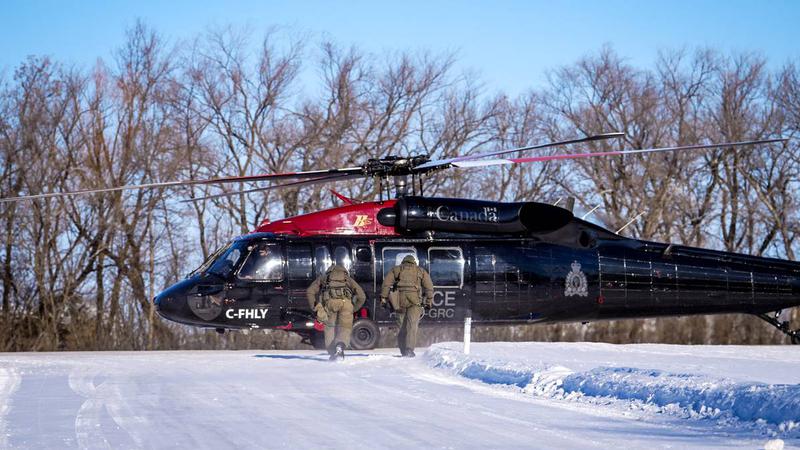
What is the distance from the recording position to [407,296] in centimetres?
1814

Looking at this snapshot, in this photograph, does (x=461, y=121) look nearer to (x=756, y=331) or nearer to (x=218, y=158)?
(x=218, y=158)

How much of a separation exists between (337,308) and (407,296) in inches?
51.6

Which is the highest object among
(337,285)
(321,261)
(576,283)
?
(321,261)

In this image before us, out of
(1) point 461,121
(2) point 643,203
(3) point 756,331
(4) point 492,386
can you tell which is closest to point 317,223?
(4) point 492,386

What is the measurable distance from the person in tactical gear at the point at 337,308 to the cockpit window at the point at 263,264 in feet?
10.2

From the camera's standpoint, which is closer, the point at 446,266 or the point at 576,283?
the point at 446,266

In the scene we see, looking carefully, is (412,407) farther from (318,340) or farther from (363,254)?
(318,340)

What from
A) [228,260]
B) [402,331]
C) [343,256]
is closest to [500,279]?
[343,256]

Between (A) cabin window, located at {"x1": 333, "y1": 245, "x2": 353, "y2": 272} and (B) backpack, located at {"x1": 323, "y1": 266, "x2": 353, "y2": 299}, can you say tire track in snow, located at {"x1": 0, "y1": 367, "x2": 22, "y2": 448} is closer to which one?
(B) backpack, located at {"x1": 323, "y1": 266, "x2": 353, "y2": 299}

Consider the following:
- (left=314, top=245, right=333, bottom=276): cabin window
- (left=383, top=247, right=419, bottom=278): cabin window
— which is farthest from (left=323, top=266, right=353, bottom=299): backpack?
(left=383, top=247, right=419, bottom=278): cabin window

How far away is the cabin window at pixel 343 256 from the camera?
2095 centimetres

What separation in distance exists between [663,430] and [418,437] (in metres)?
2.08

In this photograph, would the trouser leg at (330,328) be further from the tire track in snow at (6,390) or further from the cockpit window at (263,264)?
the tire track in snow at (6,390)

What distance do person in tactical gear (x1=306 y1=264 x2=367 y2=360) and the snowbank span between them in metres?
3.45
